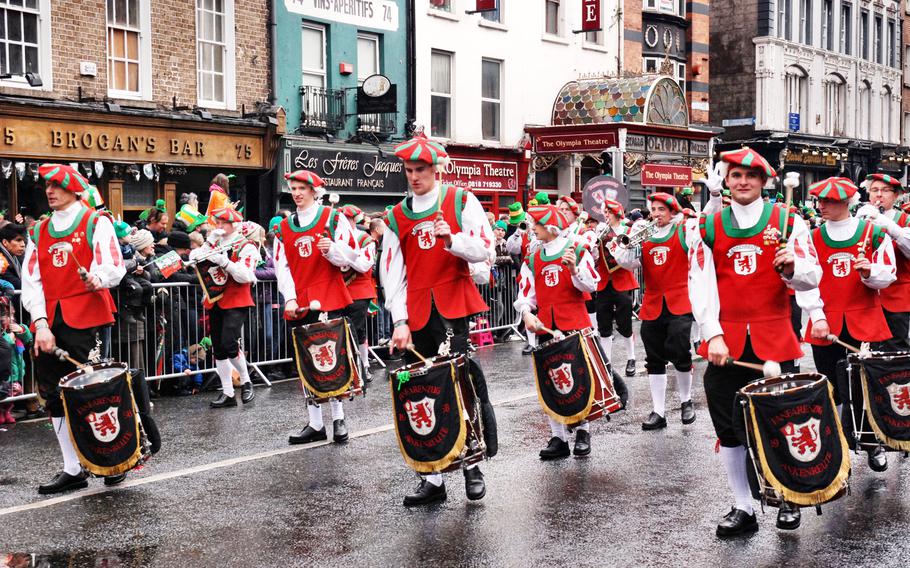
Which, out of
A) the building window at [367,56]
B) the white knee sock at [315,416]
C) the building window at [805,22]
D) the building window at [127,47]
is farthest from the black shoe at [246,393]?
the building window at [805,22]

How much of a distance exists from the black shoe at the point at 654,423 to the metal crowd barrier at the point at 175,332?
461cm

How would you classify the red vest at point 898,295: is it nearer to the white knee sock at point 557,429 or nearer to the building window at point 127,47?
the white knee sock at point 557,429

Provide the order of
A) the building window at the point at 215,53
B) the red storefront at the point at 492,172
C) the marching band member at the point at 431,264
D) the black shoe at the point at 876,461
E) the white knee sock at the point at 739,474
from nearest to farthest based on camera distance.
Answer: the white knee sock at the point at 739,474 < the marching band member at the point at 431,264 < the black shoe at the point at 876,461 < the building window at the point at 215,53 < the red storefront at the point at 492,172

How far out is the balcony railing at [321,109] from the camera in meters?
22.9

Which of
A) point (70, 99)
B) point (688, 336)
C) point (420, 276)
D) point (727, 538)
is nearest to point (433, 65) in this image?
point (70, 99)

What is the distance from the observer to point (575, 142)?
29344 millimetres

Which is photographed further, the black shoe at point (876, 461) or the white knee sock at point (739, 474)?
the black shoe at point (876, 461)

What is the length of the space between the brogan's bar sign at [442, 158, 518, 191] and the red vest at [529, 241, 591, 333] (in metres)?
16.5

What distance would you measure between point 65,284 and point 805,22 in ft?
129

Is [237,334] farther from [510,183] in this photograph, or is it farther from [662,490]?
[510,183]

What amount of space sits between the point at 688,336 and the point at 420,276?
3.40 meters

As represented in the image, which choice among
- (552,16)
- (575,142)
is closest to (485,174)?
(575,142)

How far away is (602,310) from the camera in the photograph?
13242 mm

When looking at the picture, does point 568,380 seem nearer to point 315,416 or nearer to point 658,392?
point 658,392
